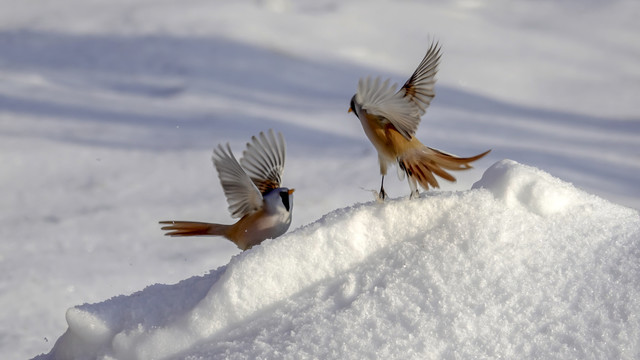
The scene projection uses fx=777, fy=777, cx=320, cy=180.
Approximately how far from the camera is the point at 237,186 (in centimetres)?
96

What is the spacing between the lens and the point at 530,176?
848 mm

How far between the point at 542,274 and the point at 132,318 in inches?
16.5

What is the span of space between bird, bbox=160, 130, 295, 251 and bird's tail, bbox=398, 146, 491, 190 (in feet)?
0.53

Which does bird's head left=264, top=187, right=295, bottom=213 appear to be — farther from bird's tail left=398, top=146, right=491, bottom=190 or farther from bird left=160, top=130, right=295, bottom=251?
bird's tail left=398, top=146, right=491, bottom=190

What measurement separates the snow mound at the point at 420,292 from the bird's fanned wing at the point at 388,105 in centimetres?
8

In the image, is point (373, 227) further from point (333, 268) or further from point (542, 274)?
point (542, 274)

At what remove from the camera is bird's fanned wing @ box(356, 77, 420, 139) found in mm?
821

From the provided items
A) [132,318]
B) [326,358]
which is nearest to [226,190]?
[132,318]

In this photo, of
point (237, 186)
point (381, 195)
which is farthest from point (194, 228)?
point (381, 195)

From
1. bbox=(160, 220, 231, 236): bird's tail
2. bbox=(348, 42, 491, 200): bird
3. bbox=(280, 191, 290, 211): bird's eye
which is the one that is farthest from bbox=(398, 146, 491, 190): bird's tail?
bbox=(160, 220, 231, 236): bird's tail

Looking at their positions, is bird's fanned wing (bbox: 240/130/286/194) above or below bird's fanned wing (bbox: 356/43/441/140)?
below

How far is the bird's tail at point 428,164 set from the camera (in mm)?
854

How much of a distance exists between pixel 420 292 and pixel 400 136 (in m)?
0.20

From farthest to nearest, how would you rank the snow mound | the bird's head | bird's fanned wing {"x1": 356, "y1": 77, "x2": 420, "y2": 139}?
the bird's head
bird's fanned wing {"x1": 356, "y1": 77, "x2": 420, "y2": 139}
the snow mound
